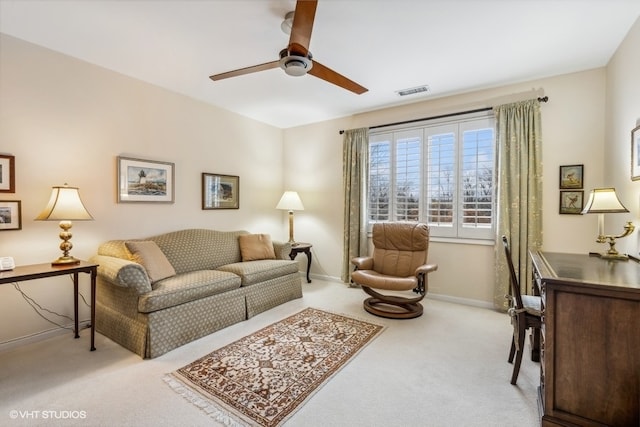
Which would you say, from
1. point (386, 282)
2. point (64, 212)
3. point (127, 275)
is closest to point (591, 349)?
point (386, 282)

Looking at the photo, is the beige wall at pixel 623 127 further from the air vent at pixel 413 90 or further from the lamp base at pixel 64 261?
the lamp base at pixel 64 261

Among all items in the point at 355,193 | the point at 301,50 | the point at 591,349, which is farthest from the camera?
the point at 355,193

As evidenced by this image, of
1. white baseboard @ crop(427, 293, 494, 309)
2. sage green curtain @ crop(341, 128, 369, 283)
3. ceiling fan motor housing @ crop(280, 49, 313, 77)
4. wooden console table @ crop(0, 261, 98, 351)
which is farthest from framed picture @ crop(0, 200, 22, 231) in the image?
white baseboard @ crop(427, 293, 494, 309)

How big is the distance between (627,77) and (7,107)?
17.3 ft

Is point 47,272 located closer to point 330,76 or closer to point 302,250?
point 330,76

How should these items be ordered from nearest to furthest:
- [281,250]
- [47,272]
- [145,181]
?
1. [47,272]
2. [145,181]
3. [281,250]

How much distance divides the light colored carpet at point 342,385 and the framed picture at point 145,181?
1496mm

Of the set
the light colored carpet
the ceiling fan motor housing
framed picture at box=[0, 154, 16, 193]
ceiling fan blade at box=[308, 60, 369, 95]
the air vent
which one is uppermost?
the air vent

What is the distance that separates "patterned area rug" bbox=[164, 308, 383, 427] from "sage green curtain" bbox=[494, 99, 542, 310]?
5.72ft

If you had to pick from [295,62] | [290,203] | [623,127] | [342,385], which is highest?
[295,62]

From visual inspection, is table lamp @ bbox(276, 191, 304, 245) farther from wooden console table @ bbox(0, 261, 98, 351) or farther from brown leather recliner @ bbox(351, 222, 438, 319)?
wooden console table @ bbox(0, 261, 98, 351)

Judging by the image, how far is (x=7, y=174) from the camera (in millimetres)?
2529

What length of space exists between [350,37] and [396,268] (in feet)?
8.74

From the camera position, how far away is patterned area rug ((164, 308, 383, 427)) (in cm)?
184
